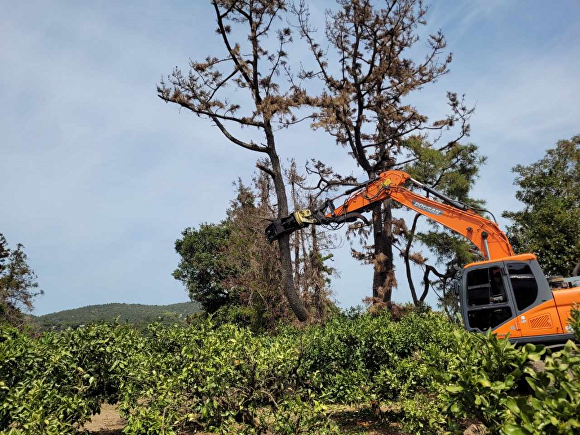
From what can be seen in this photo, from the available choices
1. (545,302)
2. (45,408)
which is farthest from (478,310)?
(45,408)

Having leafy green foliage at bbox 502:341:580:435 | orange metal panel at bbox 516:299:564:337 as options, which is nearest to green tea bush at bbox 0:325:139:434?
leafy green foliage at bbox 502:341:580:435

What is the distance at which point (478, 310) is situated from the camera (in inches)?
345

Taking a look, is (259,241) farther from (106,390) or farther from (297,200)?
(106,390)

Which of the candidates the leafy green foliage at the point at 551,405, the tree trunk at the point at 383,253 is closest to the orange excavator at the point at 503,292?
the leafy green foliage at the point at 551,405

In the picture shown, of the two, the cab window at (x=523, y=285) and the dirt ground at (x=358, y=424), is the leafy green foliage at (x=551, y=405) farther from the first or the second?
the cab window at (x=523, y=285)

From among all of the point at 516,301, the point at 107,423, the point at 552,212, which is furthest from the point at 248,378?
the point at 552,212

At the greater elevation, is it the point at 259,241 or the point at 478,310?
the point at 259,241

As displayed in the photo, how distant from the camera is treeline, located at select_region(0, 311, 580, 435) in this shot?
3.46m

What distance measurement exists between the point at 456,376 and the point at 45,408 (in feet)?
17.2

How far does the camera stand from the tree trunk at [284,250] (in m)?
15.7

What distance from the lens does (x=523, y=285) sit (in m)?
8.30

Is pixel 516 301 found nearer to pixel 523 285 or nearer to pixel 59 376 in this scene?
pixel 523 285

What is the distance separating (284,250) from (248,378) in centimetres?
954

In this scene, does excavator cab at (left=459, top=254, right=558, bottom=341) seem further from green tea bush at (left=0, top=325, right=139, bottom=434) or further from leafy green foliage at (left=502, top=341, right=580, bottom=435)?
green tea bush at (left=0, top=325, right=139, bottom=434)
